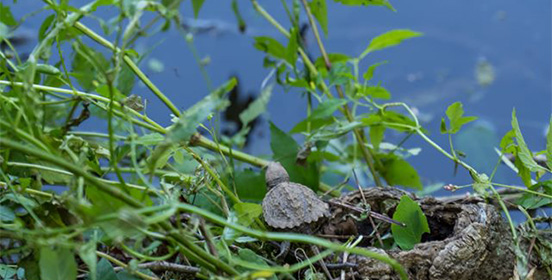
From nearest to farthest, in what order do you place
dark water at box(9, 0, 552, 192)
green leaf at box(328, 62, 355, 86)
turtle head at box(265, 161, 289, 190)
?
turtle head at box(265, 161, 289, 190), green leaf at box(328, 62, 355, 86), dark water at box(9, 0, 552, 192)

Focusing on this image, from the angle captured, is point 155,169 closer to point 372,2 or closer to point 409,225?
point 409,225

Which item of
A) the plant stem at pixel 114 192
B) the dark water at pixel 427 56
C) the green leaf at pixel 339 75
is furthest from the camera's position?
the dark water at pixel 427 56

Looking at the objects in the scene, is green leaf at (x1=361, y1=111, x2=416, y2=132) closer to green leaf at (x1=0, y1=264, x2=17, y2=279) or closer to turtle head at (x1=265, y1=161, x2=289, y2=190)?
turtle head at (x1=265, y1=161, x2=289, y2=190)

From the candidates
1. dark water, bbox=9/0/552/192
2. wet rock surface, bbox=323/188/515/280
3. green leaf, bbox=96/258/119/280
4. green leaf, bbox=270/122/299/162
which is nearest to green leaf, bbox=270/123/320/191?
green leaf, bbox=270/122/299/162

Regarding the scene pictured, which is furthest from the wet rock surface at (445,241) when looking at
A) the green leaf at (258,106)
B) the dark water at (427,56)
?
the dark water at (427,56)

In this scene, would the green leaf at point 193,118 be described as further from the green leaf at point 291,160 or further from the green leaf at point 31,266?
the green leaf at point 291,160

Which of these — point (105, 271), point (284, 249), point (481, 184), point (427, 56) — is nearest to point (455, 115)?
point (481, 184)

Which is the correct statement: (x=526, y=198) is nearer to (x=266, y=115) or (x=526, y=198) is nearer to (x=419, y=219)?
(x=419, y=219)
